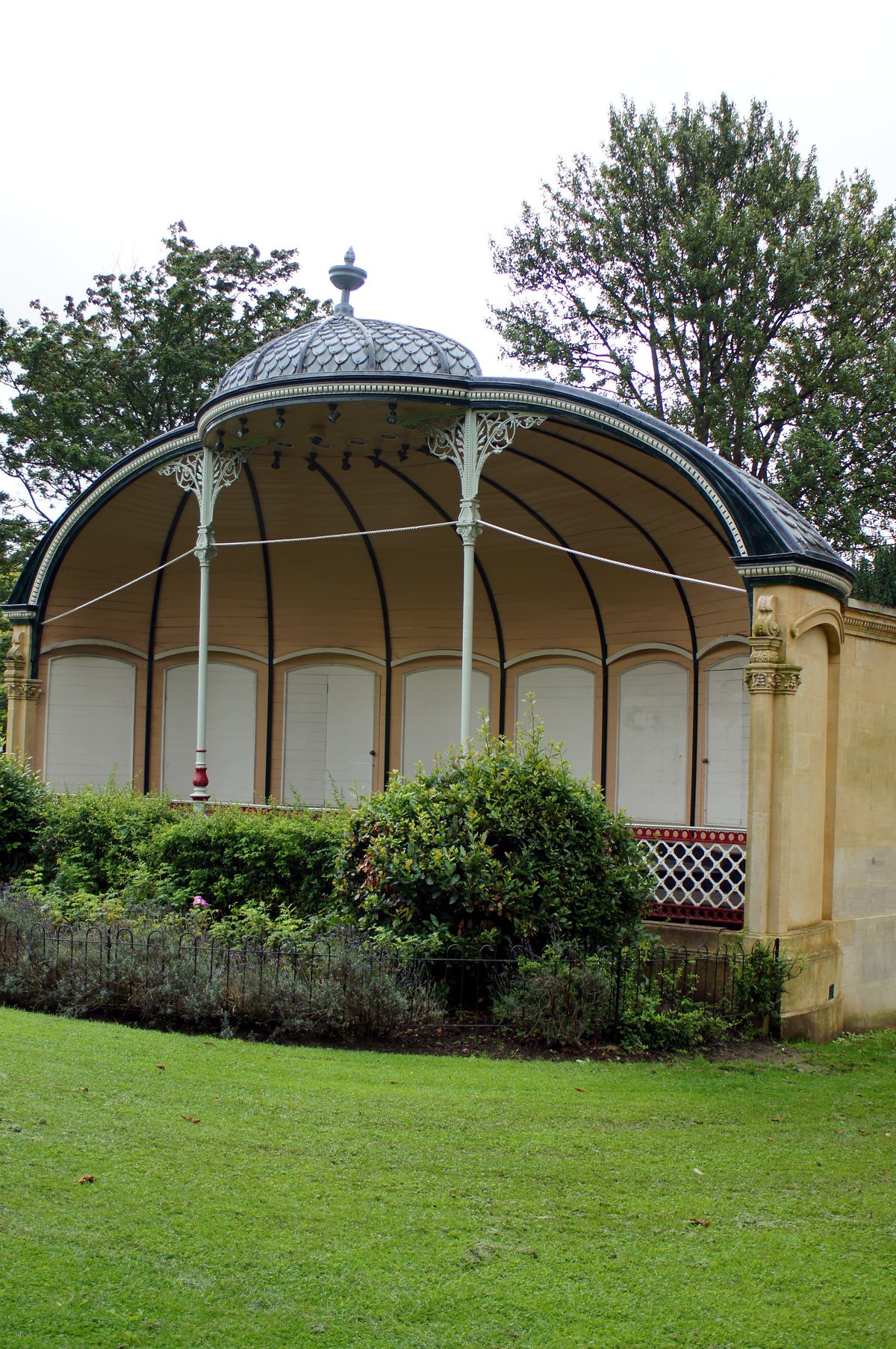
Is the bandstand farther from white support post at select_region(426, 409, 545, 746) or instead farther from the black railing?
the black railing

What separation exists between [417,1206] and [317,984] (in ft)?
10.8

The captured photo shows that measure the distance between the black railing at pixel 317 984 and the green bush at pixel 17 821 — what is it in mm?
4048

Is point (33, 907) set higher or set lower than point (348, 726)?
lower

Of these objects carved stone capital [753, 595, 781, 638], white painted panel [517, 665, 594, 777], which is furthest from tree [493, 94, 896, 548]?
carved stone capital [753, 595, 781, 638]

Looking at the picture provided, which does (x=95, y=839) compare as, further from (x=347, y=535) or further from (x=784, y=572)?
(x=784, y=572)

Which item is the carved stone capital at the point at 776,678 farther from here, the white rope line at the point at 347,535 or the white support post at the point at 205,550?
the white support post at the point at 205,550

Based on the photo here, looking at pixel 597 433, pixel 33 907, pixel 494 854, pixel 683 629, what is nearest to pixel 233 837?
pixel 33 907

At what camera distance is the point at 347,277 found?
1441 centimetres

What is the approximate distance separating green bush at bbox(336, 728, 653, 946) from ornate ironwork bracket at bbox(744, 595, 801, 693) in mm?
1693

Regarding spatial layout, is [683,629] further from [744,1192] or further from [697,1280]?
[697,1280]

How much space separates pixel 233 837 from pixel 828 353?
18.5 metres

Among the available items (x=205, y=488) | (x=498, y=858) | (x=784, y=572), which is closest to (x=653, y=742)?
(x=784, y=572)

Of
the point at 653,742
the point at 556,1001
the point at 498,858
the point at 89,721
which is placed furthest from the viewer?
the point at 89,721

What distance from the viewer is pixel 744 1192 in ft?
17.4
